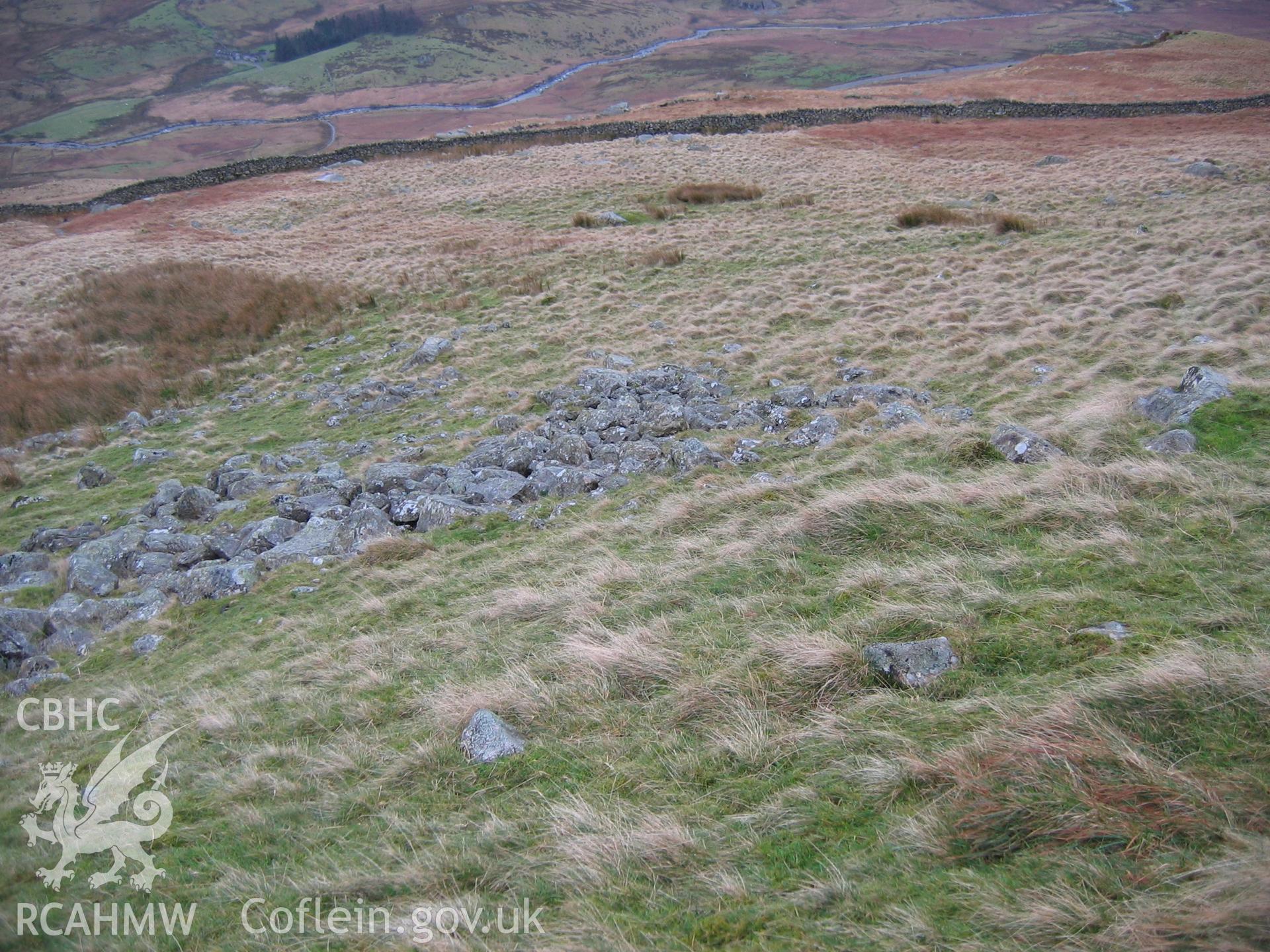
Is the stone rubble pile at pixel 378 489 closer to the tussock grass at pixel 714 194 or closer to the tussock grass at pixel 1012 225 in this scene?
the tussock grass at pixel 1012 225

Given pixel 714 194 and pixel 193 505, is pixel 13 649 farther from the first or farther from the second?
pixel 714 194

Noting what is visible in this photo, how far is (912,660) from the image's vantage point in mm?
4172

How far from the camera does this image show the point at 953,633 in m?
4.33

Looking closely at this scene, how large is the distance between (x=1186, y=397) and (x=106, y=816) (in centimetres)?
1009

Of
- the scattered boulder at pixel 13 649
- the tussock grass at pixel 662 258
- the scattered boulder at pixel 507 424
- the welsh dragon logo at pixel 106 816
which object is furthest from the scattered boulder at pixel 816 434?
the tussock grass at pixel 662 258

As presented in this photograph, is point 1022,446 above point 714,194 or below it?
below

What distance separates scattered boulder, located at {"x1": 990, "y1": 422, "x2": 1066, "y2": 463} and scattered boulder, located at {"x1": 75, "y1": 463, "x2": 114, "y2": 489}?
14.0 meters

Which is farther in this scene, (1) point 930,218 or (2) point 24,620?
(1) point 930,218

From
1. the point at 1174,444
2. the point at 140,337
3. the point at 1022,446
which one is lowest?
the point at 140,337

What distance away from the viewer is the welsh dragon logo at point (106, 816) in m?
4.14

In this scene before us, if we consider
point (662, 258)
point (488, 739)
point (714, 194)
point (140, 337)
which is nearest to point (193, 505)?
point (488, 739)

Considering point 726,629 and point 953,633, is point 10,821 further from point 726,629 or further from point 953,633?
point 953,633

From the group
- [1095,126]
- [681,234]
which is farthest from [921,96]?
[681,234]

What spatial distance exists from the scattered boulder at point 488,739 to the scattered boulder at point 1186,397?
23.0ft
